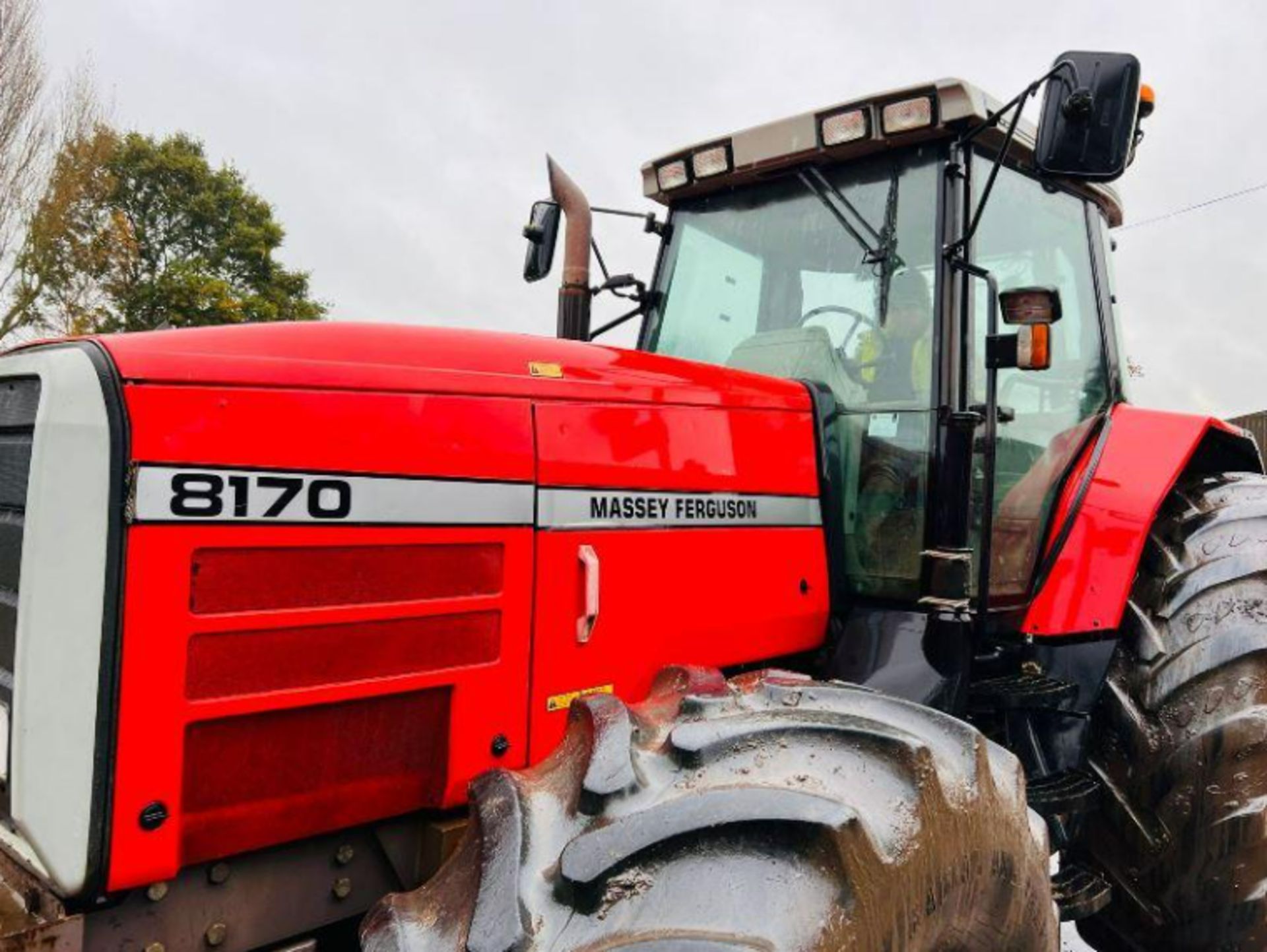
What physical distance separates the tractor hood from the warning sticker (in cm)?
53

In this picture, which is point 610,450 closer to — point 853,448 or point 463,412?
point 463,412

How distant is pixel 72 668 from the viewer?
1.26 m

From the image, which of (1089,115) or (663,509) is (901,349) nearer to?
(1089,115)

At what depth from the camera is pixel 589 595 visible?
176 centimetres

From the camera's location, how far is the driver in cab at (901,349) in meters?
2.32

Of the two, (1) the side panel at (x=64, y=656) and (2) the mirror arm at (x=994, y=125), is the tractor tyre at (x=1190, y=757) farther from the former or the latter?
(1) the side panel at (x=64, y=656)

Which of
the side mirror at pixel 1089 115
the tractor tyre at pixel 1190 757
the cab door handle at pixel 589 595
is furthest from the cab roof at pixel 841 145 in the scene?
the cab door handle at pixel 589 595

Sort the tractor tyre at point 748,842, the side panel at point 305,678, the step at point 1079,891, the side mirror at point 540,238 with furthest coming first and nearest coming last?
the side mirror at point 540,238, the step at point 1079,891, the side panel at point 305,678, the tractor tyre at point 748,842

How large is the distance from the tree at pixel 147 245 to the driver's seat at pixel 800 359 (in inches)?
444

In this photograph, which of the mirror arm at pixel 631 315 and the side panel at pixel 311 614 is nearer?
the side panel at pixel 311 614

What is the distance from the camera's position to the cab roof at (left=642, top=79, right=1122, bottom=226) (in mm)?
2289

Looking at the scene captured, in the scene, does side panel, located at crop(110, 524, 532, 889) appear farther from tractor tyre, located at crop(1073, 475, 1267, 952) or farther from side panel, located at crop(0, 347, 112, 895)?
tractor tyre, located at crop(1073, 475, 1267, 952)

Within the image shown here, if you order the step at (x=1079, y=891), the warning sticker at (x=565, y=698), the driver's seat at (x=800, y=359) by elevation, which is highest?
the driver's seat at (x=800, y=359)

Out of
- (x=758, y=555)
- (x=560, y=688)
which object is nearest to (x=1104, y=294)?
(x=758, y=555)
